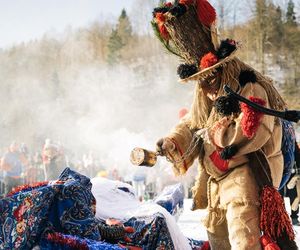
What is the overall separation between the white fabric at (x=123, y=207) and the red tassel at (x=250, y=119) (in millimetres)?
1254

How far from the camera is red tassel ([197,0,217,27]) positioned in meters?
2.94

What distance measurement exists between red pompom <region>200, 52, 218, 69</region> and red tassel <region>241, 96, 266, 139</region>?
0.35m

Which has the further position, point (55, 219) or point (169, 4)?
point (55, 219)

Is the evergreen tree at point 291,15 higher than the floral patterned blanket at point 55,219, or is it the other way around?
the evergreen tree at point 291,15

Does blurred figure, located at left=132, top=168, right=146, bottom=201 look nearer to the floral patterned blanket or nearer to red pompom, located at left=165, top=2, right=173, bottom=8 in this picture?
the floral patterned blanket

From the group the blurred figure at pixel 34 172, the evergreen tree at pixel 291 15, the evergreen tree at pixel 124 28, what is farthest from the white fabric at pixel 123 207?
the evergreen tree at pixel 124 28

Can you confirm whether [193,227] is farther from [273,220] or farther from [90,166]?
[90,166]

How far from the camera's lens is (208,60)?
2.90 meters

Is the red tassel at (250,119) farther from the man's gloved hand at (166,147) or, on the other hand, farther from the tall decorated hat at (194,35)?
the man's gloved hand at (166,147)

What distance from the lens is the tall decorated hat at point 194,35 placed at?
9.56ft

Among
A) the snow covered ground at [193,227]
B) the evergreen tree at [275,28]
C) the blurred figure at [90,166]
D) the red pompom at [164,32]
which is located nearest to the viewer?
the red pompom at [164,32]

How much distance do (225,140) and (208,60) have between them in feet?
1.59

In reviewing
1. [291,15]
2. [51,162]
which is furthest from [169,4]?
[291,15]

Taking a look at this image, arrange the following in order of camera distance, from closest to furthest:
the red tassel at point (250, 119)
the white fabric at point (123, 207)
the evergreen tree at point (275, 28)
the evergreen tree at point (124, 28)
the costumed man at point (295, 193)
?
the red tassel at point (250, 119)
the white fabric at point (123, 207)
the costumed man at point (295, 193)
the evergreen tree at point (275, 28)
the evergreen tree at point (124, 28)
